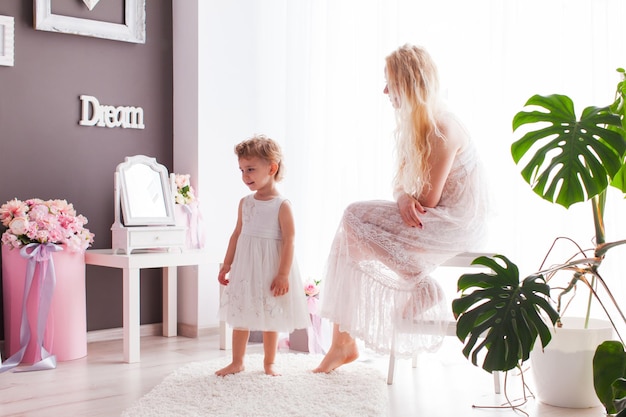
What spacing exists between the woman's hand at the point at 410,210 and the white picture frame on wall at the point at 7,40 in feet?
6.70

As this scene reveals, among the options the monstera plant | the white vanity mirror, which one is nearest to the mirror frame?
the white vanity mirror

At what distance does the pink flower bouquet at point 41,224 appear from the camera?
10.3 feet

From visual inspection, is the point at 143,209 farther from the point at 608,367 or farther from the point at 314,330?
the point at 608,367

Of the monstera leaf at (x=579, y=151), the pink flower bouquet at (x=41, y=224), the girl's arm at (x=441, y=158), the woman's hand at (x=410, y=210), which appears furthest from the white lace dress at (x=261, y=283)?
the monstera leaf at (x=579, y=151)

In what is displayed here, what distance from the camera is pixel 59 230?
126 inches

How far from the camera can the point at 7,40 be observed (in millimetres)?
3402

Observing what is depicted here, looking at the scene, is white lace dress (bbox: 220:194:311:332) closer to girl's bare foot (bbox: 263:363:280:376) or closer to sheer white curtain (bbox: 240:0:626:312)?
girl's bare foot (bbox: 263:363:280:376)

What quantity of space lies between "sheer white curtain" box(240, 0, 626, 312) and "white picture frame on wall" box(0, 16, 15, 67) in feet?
4.35

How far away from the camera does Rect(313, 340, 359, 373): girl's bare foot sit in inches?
110

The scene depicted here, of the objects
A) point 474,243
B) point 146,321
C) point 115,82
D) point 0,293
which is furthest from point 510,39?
point 0,293

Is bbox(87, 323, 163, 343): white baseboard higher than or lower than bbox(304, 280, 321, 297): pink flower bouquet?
lower

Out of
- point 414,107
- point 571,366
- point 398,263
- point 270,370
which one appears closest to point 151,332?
point 270,370

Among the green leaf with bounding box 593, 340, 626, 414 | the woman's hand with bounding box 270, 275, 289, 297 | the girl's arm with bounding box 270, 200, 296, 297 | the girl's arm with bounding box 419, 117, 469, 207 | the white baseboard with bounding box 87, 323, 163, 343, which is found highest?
the girl's arm with bounding box 419, 117, 469, 207

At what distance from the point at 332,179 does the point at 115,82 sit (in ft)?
4.14
